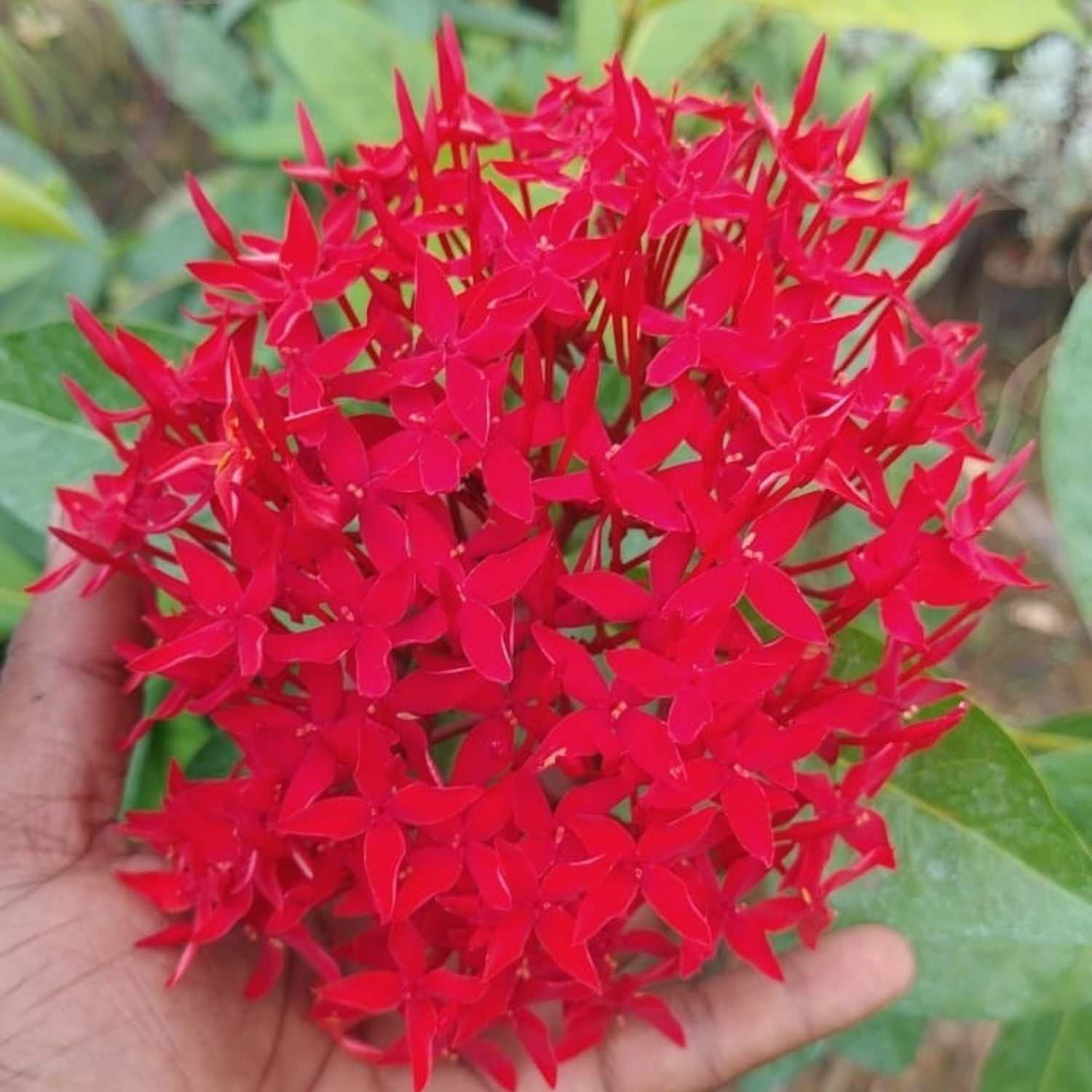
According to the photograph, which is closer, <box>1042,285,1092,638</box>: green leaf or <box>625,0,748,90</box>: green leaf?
<box>1042,285,1092,638</box>: green leaf

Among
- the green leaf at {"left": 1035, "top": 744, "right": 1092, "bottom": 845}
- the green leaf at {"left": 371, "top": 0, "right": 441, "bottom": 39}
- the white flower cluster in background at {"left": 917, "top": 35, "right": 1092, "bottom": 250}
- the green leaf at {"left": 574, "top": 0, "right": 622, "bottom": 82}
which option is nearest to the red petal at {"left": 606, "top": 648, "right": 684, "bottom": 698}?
the green leaf at {"left": 1035, "top": 744, "right": 1092, "bottom": 845}

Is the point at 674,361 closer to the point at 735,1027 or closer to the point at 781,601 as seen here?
the point at 781,601

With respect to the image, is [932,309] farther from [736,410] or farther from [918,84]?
[736,410]

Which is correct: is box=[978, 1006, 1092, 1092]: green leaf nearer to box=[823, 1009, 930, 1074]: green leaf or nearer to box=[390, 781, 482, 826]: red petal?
box=[823, 1009, 930, 1074]: green leaf

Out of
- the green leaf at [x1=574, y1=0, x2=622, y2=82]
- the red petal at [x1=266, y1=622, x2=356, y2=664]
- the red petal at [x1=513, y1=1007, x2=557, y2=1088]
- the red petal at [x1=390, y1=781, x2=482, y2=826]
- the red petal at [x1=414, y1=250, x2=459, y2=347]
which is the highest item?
the green leaf at [x1=574, y1=0, x2=622, y2=82]

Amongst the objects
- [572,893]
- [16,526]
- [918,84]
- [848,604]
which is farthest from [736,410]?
[918,84]

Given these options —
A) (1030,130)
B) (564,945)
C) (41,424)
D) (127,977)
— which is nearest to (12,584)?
(41,424)


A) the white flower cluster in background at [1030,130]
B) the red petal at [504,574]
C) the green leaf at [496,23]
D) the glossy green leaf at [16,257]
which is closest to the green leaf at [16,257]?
the glossy green leaf at [16,257]
